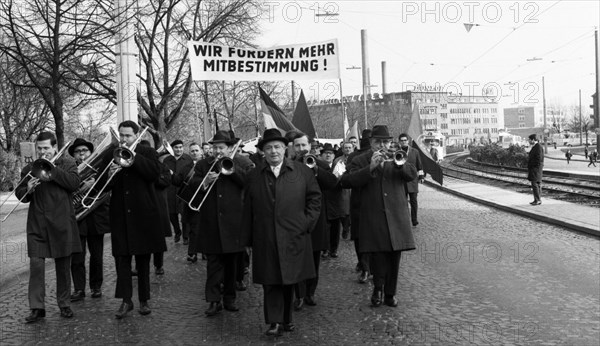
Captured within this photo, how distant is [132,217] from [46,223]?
0.83m

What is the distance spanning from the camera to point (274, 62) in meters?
11.7

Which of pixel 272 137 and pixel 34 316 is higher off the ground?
pixel 272 137

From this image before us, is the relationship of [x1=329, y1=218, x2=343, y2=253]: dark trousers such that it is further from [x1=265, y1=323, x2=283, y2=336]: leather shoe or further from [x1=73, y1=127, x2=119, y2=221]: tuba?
[x1=265, y1=323, x2=283, y2=336]: leather shoe

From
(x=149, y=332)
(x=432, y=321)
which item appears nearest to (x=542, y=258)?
(x=432, y=321)

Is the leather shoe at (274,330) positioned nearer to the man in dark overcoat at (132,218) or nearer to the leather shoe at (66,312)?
the man in dark overcoat at (132,218)

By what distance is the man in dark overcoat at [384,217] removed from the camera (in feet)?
23.6

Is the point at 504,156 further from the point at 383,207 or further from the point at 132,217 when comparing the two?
the point at 132,217

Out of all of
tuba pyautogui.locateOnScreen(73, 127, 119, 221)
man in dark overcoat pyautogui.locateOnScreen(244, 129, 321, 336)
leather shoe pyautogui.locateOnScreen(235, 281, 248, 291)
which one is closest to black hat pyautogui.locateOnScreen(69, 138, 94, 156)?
tuba pyautogui.locateOnScreen(73, 127, 119, 221)

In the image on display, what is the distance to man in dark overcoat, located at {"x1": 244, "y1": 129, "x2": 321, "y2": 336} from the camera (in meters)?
6.03

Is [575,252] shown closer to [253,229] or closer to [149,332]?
[253,229]

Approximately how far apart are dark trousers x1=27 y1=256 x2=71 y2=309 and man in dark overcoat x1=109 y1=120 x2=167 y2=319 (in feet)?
1.76

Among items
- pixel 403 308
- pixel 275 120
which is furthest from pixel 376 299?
pixel 275 120

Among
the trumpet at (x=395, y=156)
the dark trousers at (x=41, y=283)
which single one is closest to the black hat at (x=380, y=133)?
the trumpet at (x=395, y=156)

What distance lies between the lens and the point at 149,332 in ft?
20.8
